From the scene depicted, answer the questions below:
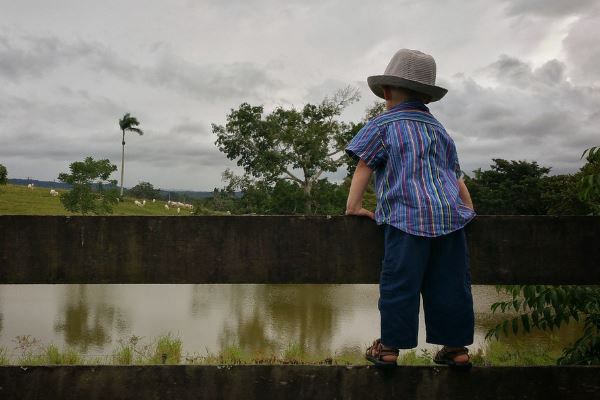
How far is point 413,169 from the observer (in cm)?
221

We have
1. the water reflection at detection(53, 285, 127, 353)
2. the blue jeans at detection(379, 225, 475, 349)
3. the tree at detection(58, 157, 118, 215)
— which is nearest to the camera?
the blue jeans at detection(379, 225, 475, 349)

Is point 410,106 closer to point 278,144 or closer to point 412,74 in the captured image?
point 412,74

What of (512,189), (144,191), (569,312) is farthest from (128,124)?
(569,312)

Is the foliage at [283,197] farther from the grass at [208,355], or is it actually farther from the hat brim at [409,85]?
the hat brim at [409,85]

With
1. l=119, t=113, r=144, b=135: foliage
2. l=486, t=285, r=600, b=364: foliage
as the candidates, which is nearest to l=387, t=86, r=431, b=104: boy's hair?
l=486, t=285, r=600, b=364: foliage

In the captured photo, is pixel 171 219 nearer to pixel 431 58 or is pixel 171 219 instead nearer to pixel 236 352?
pixel 431 58

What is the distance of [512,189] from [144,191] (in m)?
55.4

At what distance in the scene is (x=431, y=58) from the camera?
2.42 meters

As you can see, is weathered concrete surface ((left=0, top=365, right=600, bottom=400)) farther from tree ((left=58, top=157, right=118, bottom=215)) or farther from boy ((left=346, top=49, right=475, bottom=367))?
tree ((left=58, top=157, right=118, bottom=215))

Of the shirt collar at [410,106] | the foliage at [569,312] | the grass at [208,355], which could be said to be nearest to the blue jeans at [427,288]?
the shirt collar at [410,106]

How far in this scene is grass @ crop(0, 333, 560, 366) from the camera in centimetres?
998

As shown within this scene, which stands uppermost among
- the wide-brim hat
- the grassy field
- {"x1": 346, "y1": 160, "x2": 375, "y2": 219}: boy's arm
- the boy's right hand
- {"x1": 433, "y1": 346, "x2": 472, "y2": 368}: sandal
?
the grassy field

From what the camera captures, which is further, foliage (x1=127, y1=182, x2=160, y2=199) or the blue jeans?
foliage (x1=127, y1=182, x2=160, y2=199)

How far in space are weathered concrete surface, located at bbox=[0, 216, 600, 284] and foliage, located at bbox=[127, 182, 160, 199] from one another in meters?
82.6
